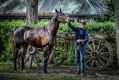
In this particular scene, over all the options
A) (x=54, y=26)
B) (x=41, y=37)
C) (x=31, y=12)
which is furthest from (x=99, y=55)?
(x=31, y=12)

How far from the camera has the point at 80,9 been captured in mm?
29656

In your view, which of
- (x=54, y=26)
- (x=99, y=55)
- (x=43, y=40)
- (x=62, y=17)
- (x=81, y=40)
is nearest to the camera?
(x=81, y=40)

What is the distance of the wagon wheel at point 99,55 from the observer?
687 inches

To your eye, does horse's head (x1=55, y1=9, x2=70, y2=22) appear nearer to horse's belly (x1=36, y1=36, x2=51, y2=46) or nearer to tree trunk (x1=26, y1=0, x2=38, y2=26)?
horse's belly (x1=36, y1=36, x2=51, y2=46)

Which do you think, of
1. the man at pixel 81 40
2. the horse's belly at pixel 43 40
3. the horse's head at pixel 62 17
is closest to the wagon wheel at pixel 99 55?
the man at pixel 81 40

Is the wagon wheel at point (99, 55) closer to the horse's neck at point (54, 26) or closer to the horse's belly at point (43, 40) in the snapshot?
the horse's neck at point (54, 26)

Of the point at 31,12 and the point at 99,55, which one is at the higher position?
the point at 31,12

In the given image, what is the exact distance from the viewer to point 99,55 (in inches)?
693

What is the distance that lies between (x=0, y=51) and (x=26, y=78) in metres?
8.03

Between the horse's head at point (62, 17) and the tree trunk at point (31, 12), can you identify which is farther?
the tree trunk at point (31, 12)

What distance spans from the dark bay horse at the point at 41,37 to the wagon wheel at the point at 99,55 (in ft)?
9.39

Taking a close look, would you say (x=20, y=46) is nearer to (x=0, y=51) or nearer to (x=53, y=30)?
(x=53, y=30)

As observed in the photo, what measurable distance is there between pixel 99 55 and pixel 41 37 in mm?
3346

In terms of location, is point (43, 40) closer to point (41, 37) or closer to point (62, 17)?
point (41, 37)
